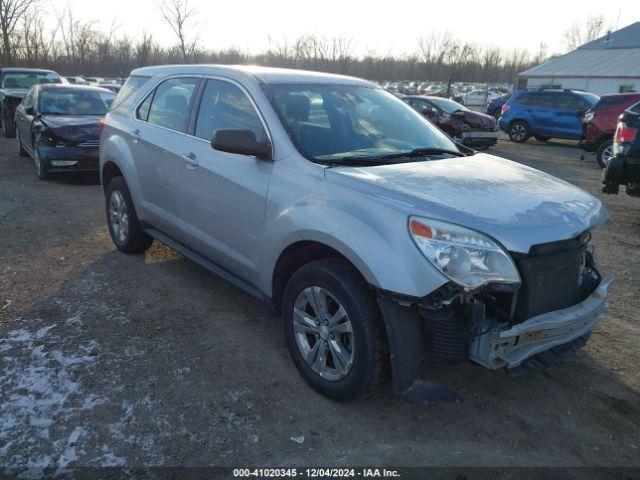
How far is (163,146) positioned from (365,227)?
2.41 meters

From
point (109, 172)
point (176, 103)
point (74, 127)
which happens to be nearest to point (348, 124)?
point (176, 103)

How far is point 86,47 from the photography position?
4966 cm

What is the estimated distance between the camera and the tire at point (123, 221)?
17.1 feet

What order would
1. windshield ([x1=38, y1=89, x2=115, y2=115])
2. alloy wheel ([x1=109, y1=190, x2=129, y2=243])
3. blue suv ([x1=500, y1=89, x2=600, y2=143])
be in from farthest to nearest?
blue suv ([x1=500, y1=89, x2=600, y2=143]), windshield ([x1=38, y1=89, x2=115, y2=115]), alloy wheel ([x1=109, y1=190, x2=129, y2=243])

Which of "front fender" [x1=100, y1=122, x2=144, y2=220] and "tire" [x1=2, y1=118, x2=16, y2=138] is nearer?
"front fender" [x1=100, y1=122, x2=144, y2=220]

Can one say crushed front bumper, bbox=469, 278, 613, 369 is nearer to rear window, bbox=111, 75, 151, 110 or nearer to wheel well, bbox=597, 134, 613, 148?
rear window, bbox=111, 75, 151, 110

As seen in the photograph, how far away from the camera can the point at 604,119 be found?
12727 mm

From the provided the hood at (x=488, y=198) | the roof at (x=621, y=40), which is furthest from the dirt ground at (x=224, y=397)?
the roof at (x=621, y=40)

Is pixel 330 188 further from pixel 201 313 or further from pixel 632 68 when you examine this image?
pixel 632 68

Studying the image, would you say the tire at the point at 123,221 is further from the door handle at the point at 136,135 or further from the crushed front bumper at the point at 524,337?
the crushed front bumper at the point at 524,337

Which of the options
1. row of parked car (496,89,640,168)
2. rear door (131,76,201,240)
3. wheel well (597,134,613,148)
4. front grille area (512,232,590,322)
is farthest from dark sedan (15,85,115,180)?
row of parked car (496,89,640,168)

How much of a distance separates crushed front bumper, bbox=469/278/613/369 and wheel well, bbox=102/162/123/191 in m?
4.22

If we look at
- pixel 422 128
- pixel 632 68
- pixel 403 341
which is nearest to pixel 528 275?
pixel 403 341

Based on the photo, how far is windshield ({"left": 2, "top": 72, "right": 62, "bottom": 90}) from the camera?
15.6 meters
